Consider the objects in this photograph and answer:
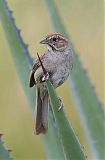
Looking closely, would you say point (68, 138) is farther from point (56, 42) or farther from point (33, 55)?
point (33, 55)

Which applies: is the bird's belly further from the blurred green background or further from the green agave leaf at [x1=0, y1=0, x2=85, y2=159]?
the blurred green background

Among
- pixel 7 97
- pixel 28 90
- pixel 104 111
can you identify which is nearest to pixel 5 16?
pixel 28 90

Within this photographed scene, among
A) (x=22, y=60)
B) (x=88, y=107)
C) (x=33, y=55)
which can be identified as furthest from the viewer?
(x=33, y=55)

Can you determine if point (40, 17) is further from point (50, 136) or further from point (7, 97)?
point (50, 136)

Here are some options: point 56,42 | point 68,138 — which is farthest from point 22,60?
point 68,138

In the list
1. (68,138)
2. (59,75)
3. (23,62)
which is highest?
(23,62)

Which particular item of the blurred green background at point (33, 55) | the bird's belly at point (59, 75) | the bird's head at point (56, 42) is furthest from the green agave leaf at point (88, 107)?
the blurred green background at point (33, 55)
